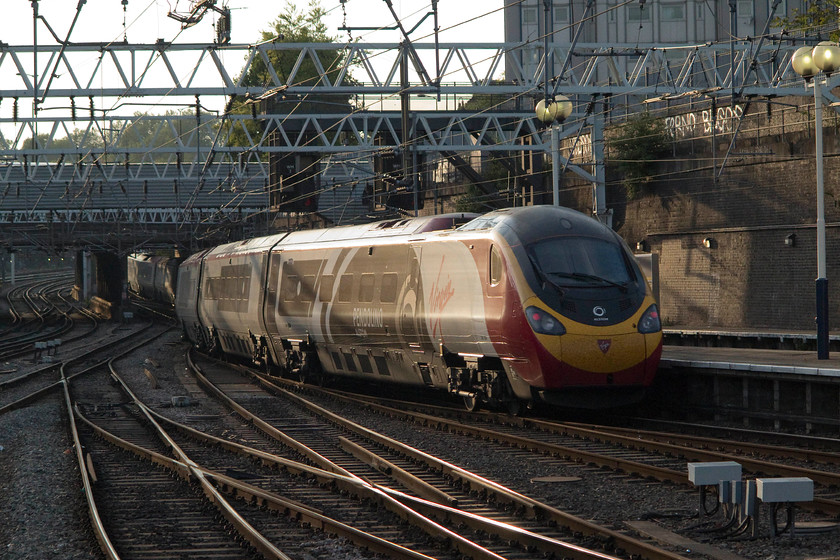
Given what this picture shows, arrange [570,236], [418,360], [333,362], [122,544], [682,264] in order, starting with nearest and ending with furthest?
[122,544], [570,236], [418,360], [333,362], [682,264]

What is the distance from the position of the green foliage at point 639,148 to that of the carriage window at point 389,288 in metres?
16.3

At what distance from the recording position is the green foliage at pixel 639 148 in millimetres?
33781

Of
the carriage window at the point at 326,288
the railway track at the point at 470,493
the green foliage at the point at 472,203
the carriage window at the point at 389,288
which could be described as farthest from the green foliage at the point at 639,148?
the railway track at the point at 470,493

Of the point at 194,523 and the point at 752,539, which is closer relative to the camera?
the point at 752,539

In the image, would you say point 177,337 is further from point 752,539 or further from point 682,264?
point 752,539

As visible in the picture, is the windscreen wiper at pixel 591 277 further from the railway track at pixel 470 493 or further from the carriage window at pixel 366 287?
the carriage window at pixel 366 287

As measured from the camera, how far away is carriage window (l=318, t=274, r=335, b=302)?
70.9 feet

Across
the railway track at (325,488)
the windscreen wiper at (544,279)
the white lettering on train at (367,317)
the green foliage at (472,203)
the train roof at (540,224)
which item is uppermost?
the green foliage at (472,203)

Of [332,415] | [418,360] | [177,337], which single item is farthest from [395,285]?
[177,337]

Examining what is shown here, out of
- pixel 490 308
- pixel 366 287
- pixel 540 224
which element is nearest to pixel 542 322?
pixel 490 308

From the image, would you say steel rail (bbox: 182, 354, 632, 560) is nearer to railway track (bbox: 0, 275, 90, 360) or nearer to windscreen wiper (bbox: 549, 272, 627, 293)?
windscreen wiper (bbox: 549, 272, 627, 293)

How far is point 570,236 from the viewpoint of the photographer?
1588 cm

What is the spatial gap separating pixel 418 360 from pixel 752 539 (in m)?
10.1

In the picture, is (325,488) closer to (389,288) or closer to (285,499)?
(285,499)
